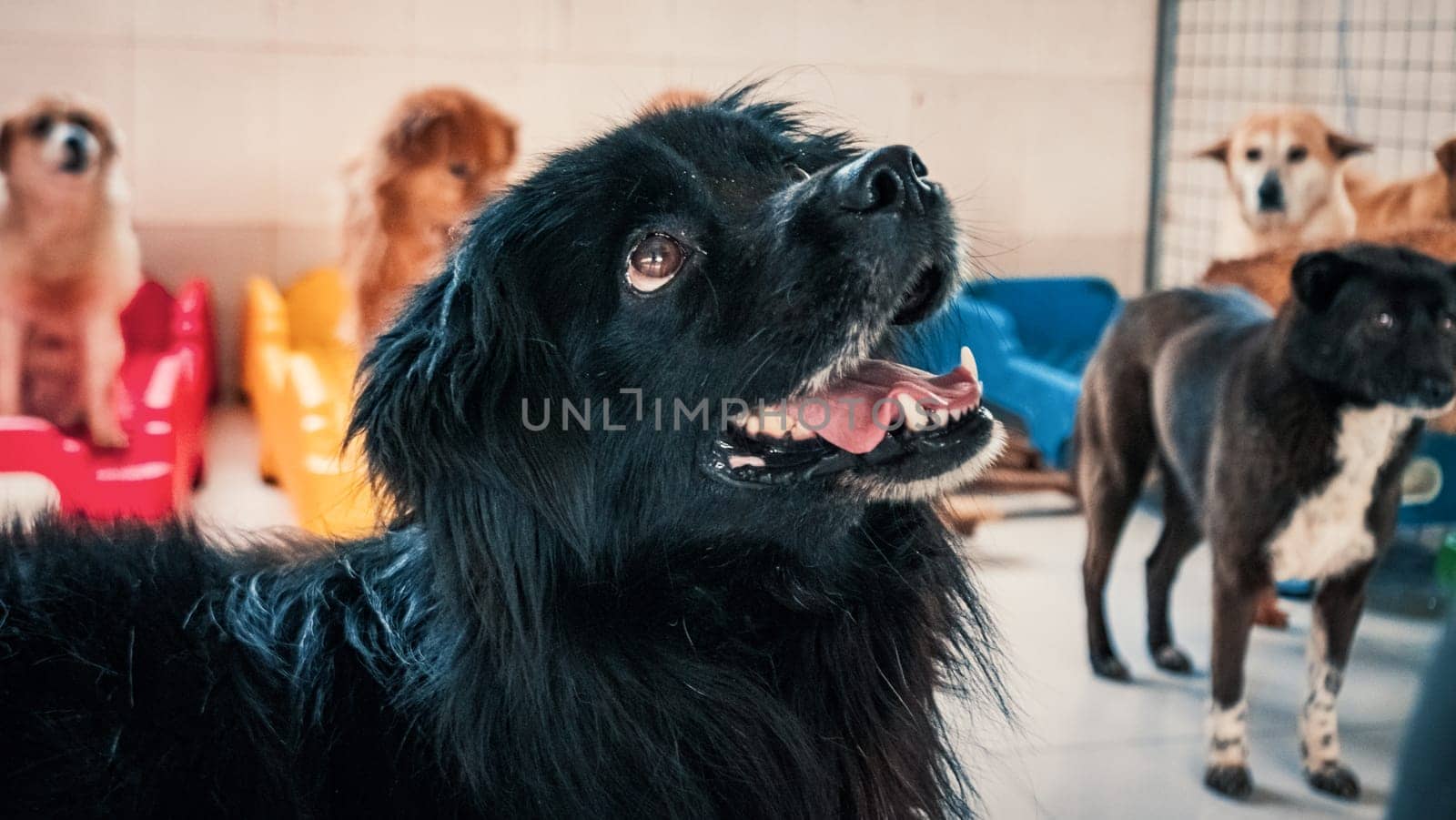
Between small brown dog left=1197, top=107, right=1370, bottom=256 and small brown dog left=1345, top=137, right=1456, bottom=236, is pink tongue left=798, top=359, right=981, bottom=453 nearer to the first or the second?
small brown dog left=1345, top=137, right=1456, bottom=236

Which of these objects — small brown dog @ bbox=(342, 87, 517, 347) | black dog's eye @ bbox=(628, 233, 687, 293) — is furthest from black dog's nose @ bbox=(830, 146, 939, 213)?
small brown dog @ bbox=(342, 87, 517, 347)

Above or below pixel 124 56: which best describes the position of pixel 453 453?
below

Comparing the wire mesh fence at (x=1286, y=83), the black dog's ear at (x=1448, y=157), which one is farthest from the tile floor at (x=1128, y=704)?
the wire mesh fence at (x=1286, y=83)

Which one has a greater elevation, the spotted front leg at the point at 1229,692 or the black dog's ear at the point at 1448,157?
the black dog's ear at the point at 1448,157

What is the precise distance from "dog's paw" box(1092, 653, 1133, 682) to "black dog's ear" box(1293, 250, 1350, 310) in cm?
84

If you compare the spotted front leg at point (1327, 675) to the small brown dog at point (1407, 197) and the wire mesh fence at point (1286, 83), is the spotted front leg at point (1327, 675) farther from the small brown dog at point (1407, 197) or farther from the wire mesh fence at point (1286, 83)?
the wire mesh fence at point (1286, 83)

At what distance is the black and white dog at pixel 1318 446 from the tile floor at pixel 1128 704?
0.10m

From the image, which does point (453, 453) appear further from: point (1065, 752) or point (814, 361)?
point (1065, 752)

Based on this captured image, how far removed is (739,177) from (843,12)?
3687mm

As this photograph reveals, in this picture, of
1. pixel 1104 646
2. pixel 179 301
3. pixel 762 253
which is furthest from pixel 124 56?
pixel 762 253

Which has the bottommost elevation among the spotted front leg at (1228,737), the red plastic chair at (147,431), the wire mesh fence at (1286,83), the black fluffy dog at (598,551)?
the spotted front leg at (1228,737)

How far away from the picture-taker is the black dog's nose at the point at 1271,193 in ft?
11.6

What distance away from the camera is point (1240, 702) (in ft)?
6.95

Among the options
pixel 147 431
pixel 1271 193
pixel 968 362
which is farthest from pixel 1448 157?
pixel 147 431
